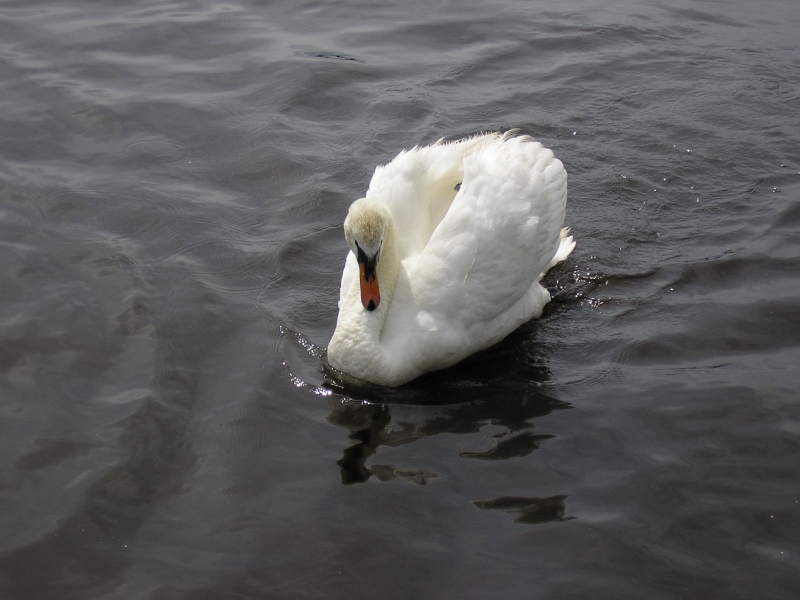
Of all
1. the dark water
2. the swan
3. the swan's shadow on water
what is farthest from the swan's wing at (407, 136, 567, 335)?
the dark water

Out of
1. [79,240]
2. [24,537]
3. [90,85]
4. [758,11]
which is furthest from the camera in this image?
[758,11]

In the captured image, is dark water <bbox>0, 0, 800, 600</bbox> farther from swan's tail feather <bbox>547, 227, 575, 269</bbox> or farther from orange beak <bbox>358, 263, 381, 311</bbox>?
orange beak <bbox>358, 263, 381, 311</bbox>

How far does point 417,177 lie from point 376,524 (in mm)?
2814

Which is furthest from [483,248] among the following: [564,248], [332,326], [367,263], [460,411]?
[564,248]

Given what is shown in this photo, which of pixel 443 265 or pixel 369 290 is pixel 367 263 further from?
pixel 443 265

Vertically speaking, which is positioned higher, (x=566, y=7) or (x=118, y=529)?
(x=566, y=7)

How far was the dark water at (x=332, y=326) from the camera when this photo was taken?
506cm

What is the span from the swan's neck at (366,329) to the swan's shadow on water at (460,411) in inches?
7.7

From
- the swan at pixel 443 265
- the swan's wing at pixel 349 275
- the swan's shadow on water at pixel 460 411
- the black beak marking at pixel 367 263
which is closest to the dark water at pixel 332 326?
the swan's shadow on water at pixel 460 411

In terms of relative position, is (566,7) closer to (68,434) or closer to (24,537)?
(68,434)

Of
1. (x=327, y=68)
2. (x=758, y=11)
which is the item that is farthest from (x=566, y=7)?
(x=327, y=68)

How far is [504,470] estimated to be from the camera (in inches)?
220

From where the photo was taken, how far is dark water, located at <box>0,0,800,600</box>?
5.06 meters

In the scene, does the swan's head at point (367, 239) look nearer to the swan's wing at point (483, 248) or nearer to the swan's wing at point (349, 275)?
the swan's wing at point (483, 248)
